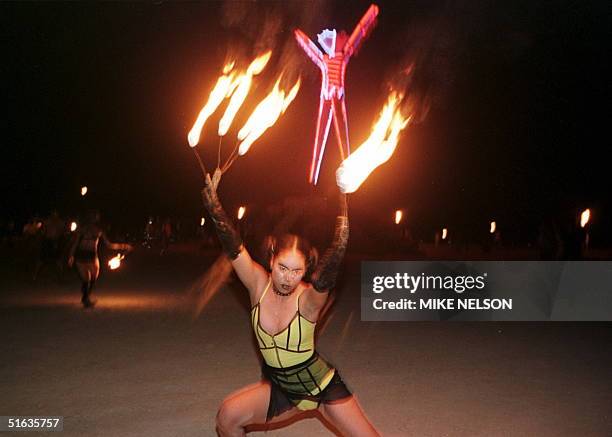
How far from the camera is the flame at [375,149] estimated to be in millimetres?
3215

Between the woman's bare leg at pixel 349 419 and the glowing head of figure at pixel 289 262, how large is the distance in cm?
72

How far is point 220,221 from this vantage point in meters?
3.76

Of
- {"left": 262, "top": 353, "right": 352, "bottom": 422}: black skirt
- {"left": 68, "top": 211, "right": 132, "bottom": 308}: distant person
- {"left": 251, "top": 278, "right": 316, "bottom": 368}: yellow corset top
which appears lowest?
{"left": 262, "top": 353, "right": 352, "bottom": 422}: black skirt

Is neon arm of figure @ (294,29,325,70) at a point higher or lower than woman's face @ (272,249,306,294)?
higher

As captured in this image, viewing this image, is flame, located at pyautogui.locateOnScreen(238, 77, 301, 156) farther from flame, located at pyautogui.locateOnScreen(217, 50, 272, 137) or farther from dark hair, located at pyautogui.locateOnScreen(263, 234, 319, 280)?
dark hair, located at pyautogui.locateOnScreen(263, 234, 319, 280)

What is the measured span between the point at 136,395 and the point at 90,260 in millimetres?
5873

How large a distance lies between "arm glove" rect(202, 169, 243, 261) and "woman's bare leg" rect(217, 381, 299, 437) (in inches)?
31.6

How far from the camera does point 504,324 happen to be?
37.5ft

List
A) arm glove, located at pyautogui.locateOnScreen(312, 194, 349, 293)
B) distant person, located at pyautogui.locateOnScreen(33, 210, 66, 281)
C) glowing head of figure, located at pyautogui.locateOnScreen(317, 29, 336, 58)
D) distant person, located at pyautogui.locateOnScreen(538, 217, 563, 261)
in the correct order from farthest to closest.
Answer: distant person, located at pyautogui.locateOnScreen(33, 210, 66, 281) → distant person, located at pyautogui.locateOnScreen(538, 217, 563, 261) → glowing head of figure, located at pyautogui.locateOnScreen(317, 29, 336, 58) → arm glove, located at pyautogui.locateOnScreen(312, 194, 349, 293)

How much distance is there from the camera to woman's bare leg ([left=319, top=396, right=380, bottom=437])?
143 inches

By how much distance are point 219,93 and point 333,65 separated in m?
0.71

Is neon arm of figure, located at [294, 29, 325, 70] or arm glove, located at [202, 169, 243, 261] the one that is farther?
neon arm of figure, located at [294, 29, 325, 70]

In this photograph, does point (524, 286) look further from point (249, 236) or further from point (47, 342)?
point (47, 342)

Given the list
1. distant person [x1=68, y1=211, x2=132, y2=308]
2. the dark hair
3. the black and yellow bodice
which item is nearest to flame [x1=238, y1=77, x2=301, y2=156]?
the dark hair
